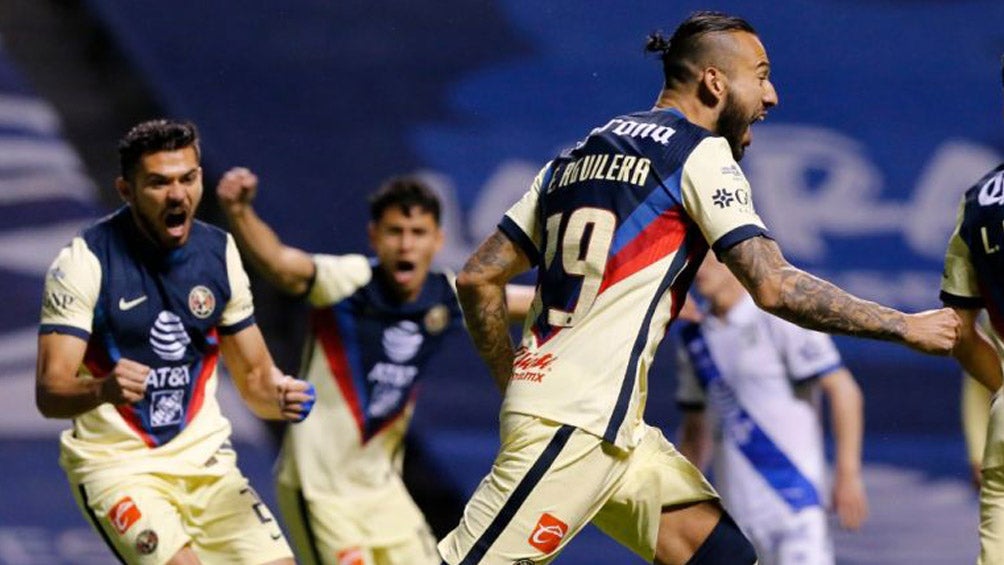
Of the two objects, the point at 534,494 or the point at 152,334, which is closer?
the point at 534,494

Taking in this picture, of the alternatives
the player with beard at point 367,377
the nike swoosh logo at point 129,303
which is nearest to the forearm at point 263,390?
the nike swoosh logo at point 129,303

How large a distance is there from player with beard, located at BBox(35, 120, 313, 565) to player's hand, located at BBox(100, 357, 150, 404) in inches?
19.0

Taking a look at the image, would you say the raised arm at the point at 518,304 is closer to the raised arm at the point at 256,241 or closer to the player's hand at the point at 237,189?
the raised arm at the point at 256,241

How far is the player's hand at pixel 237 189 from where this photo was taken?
6.95 m

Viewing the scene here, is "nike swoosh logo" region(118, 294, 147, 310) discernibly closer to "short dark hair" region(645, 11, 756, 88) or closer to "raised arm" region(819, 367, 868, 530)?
"short dark hair" region(645, 11, 756, 88)

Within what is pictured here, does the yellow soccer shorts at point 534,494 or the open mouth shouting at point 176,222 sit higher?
the open mouth shouting at point 176,222

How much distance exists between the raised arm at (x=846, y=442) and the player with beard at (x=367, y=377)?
1462 millimetres

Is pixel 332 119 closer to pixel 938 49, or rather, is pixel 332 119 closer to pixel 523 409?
A: pixel 938 49

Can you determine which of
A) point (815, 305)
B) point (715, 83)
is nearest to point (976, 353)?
point (815, 305)

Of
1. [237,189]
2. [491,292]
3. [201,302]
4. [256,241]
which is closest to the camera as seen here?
[491,292]

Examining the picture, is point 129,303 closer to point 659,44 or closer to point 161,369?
point 161,369

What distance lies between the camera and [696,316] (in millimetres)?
7156

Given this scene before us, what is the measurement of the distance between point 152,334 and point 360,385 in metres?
1.75

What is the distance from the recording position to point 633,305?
4863mm
